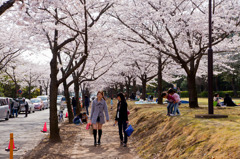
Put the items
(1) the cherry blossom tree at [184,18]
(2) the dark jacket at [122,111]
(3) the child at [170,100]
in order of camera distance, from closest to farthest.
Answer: (2) the dark jacket at [122,111] < (3) the child at [170,100] < (1) the cherry blossom tree at [184,18]

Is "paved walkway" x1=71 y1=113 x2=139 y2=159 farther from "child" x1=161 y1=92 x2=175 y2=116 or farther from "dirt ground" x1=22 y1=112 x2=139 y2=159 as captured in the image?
"child" x1=161 y1=92 x2=175 y2=116

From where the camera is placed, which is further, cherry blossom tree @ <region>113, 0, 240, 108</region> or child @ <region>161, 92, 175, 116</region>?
cherry blossom tree @ <region>113, 0, 240, 108</region>

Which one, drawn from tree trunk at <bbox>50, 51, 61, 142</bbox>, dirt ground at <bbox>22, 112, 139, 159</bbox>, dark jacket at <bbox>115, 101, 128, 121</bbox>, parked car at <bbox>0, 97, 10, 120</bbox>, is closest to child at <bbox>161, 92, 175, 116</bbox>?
dirt ground at <bbox>22, 112, 139, 159</bbox>

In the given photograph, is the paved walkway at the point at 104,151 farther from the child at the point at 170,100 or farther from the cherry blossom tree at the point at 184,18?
the cherry blossom tree at the point at 184,18

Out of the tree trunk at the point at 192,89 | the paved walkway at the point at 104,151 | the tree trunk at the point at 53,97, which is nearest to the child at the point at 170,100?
the paved walkway at the point at 104,151

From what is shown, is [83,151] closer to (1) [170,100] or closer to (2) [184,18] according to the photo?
(1) [170,100]

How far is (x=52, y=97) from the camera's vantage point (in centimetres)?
1143

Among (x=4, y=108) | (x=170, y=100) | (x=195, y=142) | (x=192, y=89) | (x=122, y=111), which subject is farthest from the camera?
(x=4, y=108)

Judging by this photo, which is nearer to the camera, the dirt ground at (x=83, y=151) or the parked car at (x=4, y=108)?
the dirt ground at (x=83, y=151)

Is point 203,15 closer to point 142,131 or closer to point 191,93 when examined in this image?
point 191,93

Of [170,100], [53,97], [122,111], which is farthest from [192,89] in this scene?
[53,97]

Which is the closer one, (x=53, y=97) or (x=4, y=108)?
(x=53, y=97)

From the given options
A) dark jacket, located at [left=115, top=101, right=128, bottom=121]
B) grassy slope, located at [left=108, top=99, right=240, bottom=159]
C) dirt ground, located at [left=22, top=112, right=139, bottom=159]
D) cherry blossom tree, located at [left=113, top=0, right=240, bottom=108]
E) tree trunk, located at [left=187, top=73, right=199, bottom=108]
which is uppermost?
cherry blossom tree, located at [left=113, top=0, right=240, bottom=108]

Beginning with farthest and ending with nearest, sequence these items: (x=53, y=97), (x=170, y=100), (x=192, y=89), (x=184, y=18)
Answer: (x=192, y=89)
(x=184, y=18)
(x=170, y=100)
(x=53, y=97)
